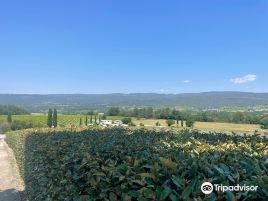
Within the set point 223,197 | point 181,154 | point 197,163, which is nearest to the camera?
point 223,197

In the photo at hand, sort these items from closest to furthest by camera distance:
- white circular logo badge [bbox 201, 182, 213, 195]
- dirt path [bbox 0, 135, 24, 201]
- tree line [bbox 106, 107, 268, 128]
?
white circular logo badge [bbox 201, 182, 213, 195] < dirt path [bbox 0, 135, 24, 201] < tree line [bbox 106, 107, 268, 128]

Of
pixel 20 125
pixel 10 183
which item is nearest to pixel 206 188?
pixel 10 183

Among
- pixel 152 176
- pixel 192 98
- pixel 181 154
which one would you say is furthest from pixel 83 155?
pixel 192 98

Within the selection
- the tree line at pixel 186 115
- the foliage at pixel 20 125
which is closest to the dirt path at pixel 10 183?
the tree line at pixel 186 115

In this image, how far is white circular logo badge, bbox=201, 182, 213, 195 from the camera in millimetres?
2037

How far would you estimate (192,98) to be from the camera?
15138cm

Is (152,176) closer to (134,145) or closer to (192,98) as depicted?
(134,145)

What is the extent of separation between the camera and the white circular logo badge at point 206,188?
2.04 m

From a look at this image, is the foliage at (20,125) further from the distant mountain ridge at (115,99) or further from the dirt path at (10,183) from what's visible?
the distant mountain ridge at (115,99)

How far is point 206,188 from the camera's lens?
2059 mm

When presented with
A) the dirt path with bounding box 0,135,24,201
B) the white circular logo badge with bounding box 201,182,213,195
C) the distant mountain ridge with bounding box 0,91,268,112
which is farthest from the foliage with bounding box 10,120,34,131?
the distant mountain ridge with bounding box 0,91,268,112

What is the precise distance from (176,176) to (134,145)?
1.87 m

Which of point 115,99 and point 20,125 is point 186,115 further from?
point 115,99

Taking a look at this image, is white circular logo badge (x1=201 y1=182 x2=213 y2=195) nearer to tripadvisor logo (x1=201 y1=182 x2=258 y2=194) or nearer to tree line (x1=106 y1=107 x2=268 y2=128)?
tripadvisor logo (x1=201 y1=182 x2=258 y2=194)
